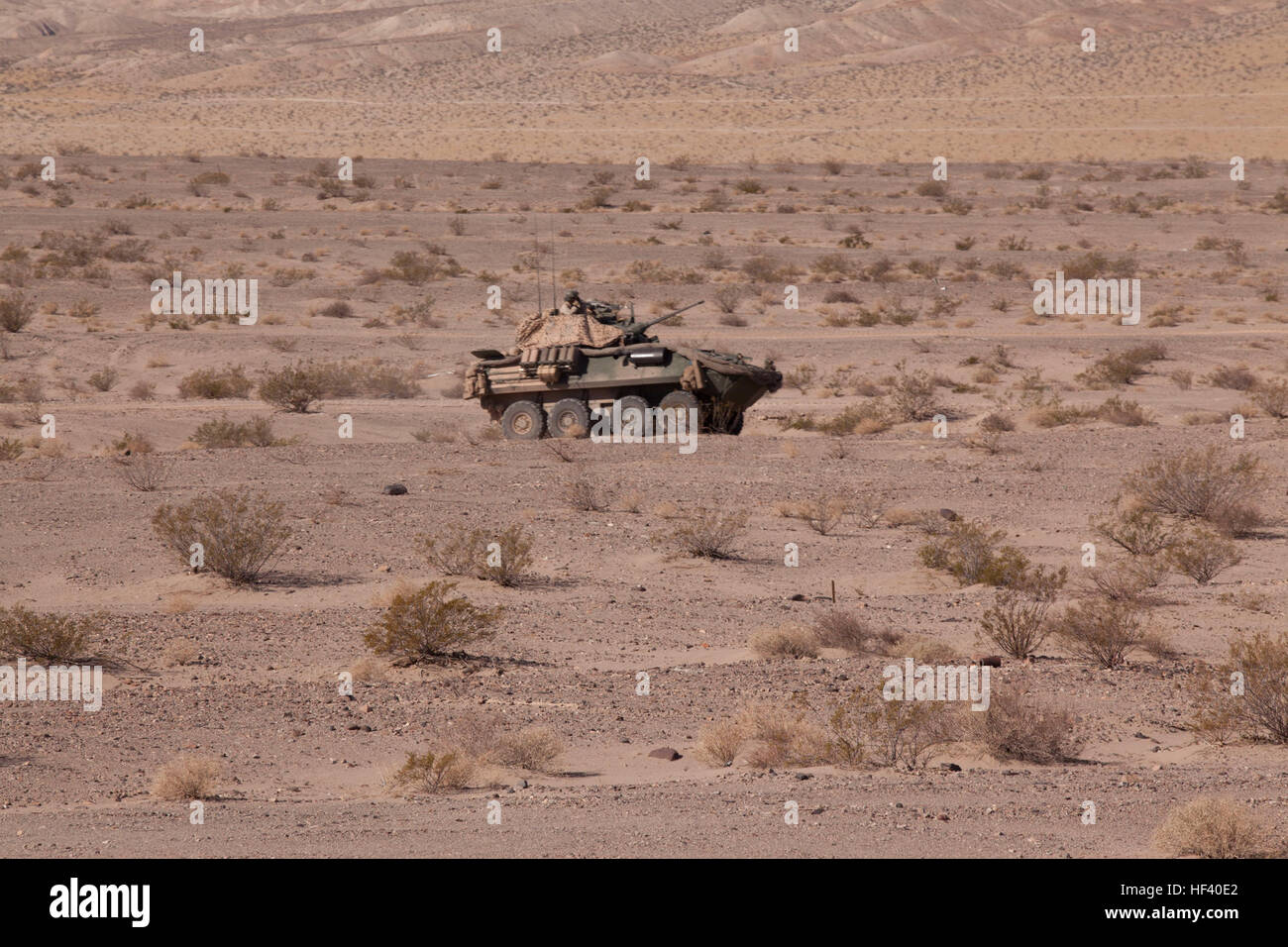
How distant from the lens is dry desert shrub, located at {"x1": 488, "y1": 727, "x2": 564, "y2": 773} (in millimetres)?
9250

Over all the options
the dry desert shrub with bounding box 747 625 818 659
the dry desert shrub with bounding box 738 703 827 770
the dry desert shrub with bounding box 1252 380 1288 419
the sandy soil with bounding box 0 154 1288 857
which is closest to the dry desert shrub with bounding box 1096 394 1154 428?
the sandy soil with bounding box 0 154 1288 857

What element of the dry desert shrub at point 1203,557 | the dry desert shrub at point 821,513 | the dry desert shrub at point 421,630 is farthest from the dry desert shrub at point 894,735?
the dry desert shrub at point 821,513

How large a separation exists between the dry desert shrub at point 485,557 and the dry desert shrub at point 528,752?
4841 mm

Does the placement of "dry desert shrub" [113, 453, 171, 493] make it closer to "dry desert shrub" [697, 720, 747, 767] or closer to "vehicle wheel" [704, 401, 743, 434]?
"vehicle wheel" [704, 401, 743, 434]

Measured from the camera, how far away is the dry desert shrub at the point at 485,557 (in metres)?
14.2

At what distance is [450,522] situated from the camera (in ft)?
53.0

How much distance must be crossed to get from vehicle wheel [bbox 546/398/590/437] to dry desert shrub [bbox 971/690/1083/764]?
39.8 ft

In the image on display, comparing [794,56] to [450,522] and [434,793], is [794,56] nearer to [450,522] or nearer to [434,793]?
[450,522]

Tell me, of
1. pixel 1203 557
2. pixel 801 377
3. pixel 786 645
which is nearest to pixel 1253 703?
pixel 786 645

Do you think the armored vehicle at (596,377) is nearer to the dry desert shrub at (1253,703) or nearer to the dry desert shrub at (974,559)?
the dry desert shrub at (974,559)

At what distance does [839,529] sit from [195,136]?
65167 mm

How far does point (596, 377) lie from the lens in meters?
20.9

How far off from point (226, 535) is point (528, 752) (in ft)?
19.7

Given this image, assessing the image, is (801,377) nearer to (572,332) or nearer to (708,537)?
(572,332)
